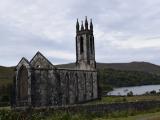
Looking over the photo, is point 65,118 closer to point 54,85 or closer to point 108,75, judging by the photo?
point 54,85

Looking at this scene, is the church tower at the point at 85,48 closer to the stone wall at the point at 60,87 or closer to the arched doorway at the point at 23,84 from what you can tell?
the stone wall at the point at 60,87

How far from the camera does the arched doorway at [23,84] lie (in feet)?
165

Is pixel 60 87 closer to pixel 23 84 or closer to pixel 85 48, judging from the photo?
pixel 23 84

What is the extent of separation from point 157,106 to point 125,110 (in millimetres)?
4758

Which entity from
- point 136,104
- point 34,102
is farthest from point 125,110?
point 34,102

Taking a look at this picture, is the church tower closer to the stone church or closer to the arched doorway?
the stone church

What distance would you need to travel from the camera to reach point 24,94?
166ft

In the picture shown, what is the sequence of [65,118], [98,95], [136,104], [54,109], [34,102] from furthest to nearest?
[98,95], [34,102], [136,104], [54,109], [65,118]

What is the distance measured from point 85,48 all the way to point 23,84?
15319 mm

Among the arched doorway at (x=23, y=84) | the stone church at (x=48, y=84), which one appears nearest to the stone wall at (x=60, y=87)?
the stone church at (x=48, y=84)

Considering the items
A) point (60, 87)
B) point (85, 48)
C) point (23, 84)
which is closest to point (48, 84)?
point (60, 87)

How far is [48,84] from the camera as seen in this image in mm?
50219

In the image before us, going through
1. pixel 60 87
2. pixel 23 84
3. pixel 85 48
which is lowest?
pixel 60 87

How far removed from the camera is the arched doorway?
165 ft
